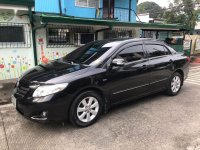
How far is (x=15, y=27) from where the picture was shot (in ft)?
22.3

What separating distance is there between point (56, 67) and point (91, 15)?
Answer: 9.11m

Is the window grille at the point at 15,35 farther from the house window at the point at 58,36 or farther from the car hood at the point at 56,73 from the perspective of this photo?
the car hood at the point at 56,73

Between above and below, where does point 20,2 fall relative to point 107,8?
below

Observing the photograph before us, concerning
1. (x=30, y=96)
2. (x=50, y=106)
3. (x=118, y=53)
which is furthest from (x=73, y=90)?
(x=118, y=53)

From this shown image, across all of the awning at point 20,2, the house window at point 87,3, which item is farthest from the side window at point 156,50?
the house window at point 87,3

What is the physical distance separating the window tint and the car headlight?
2.44m

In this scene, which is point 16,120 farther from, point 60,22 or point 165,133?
point 60,22

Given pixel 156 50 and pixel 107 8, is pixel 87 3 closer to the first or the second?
pixel 107 8

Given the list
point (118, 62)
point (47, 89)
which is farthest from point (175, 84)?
point (47, 89)

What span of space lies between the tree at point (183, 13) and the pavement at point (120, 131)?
86.0 feet

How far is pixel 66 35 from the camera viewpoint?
27.2 ft

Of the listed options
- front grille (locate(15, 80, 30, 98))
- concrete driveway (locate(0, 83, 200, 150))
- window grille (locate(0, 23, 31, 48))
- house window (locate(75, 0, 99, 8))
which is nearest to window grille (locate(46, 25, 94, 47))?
window grille (locate(0, 23, 31, 48))

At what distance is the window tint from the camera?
4.70 m

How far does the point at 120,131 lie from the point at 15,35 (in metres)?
5.36
